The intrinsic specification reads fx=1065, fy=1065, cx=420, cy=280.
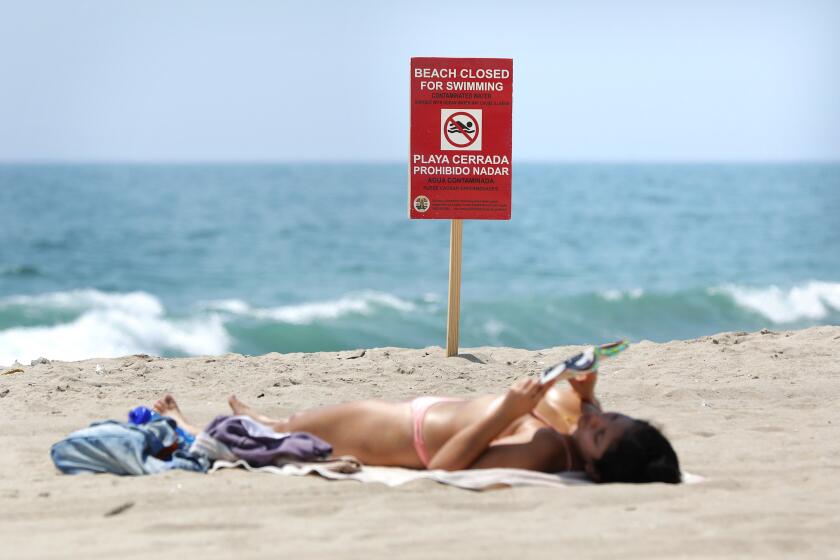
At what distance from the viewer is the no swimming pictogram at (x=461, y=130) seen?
7996 millimetres

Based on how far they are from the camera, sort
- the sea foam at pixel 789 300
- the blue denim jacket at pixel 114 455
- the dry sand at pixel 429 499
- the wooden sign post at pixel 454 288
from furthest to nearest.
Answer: the sea foam at pixel 789 300, the wooden sign post at pixel 454 288, the blue denim jacket at pixel 114 455, the dry sand at pixel 429 499

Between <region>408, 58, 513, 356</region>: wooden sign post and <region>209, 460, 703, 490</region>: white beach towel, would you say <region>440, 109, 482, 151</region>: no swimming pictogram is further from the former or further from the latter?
<region>209, 460, 703, 490</region>: white beach towel

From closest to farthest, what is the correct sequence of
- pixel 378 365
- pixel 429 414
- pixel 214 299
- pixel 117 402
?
pixel 429 414 < pixel 117 402 < pixel 378 365 < pixel 214 299

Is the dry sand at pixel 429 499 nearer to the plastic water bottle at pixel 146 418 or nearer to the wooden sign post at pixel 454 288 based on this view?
the plastic water bottle at pixel 146 418

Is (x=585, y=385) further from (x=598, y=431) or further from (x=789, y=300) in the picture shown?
(x=789, y=300)

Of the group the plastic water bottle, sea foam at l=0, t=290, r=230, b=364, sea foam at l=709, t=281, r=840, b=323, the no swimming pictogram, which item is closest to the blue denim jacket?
the plastic water bottle

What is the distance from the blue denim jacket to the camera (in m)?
4.71

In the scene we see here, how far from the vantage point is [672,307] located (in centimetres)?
1836

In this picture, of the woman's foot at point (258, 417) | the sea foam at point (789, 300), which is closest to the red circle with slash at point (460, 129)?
the woman's foot at point (258, 417)

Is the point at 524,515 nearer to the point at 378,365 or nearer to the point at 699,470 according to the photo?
the point at 699,470

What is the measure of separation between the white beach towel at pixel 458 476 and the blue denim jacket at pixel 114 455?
0.73 feet

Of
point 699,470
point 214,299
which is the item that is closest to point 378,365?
point 699,470

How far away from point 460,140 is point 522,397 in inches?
156

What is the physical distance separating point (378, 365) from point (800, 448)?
10.4ft
